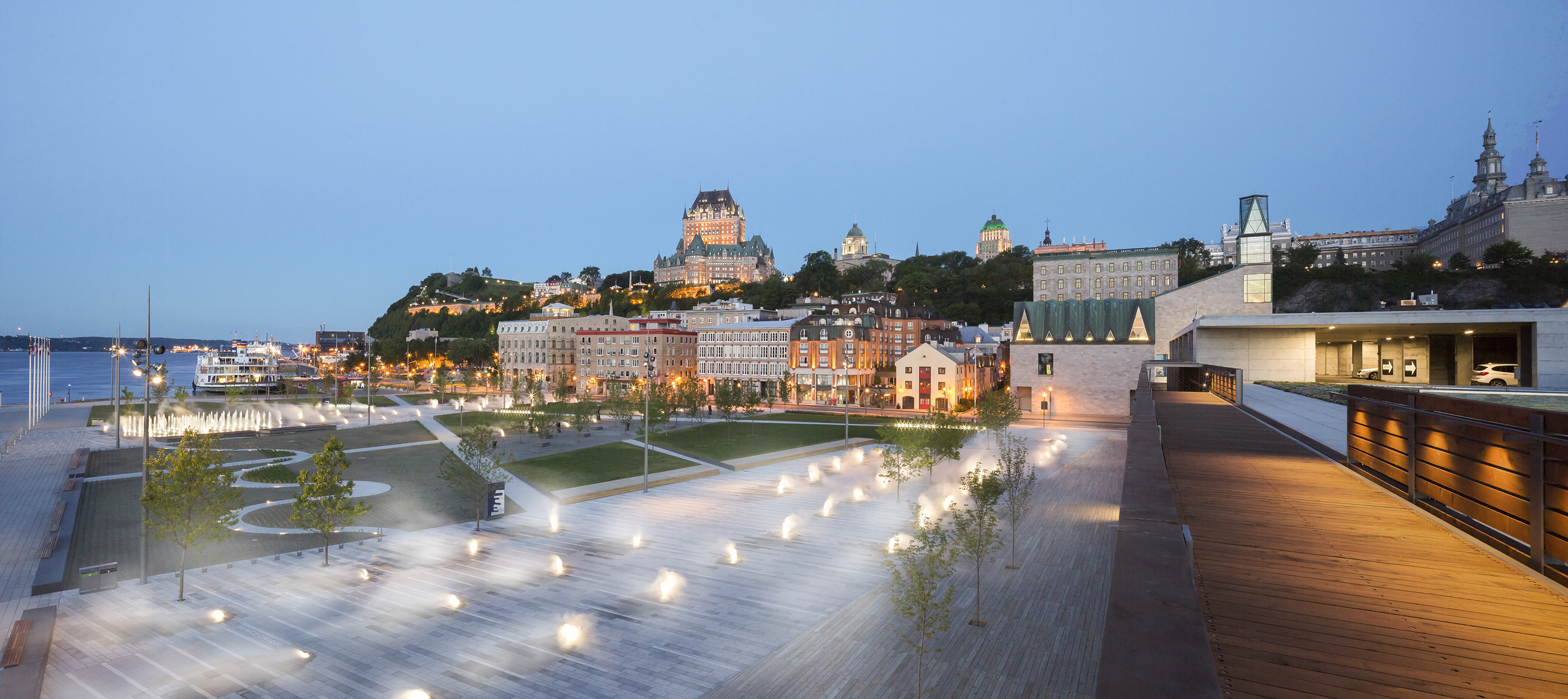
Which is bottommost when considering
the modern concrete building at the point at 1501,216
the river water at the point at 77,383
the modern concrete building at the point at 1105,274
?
the river water at the point at 77,383

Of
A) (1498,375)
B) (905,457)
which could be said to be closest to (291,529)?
(905,457)

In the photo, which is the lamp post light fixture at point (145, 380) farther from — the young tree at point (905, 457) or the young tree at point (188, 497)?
the young tree at point (905, 457)

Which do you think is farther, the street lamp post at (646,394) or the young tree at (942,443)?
the young tree at (942,443)

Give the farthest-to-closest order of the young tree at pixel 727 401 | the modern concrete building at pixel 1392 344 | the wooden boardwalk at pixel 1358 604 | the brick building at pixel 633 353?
the brick building at pixel 633 353 → the young tree at pixel 727 401 → the modern concrete building at pixel 1392 344 → the wooden boardwalk at pixel 1358 604

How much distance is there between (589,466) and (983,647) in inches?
1041

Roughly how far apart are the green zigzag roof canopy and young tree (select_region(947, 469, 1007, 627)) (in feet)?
138

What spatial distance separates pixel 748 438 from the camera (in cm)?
4838

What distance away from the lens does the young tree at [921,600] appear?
11.9 meters

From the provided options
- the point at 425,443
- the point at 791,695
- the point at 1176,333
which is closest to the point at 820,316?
the point at 1176,333

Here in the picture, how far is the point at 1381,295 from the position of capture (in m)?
88.5

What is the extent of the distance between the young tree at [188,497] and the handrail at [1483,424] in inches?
964

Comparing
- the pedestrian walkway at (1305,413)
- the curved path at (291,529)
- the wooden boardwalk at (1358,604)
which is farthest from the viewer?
the curved path at (291,529)

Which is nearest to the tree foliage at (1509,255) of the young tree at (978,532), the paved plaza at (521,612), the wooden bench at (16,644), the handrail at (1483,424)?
the paved plaza at (521,612)

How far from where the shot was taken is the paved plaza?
1267cm
